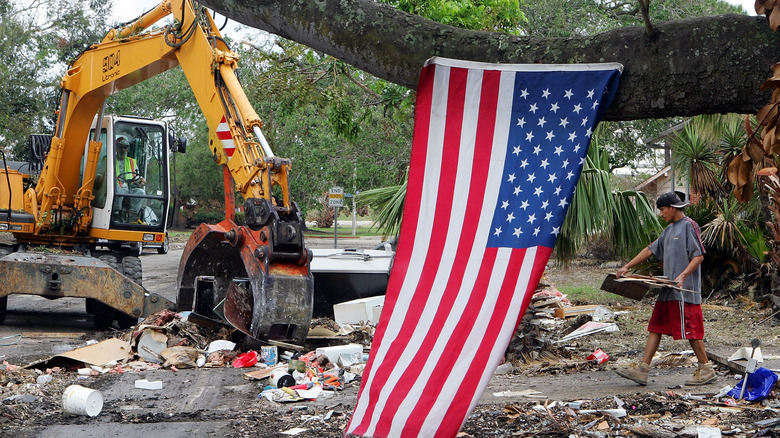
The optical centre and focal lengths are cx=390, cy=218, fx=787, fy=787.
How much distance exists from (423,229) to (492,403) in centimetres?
301

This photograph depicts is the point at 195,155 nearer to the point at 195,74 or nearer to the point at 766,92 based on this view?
the point at 195,74

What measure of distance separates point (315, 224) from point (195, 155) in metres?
19.8

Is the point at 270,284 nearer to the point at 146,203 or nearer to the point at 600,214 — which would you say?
the point at 600,214

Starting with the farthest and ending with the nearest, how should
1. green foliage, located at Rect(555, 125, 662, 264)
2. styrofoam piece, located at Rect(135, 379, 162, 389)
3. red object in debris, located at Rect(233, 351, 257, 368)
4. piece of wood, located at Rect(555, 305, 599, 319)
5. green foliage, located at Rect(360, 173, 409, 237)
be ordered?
1. piece of wood, located at Rect(555, 305, 599, 319)
2. green foliage, located at Rect(360, 173, 409, 237)
3. green foliage, located at Rect(555, 125, 662, 264)
4. red object in debris, located at Rect(233, 351, 257, 368)
5. styrofoam piece, located at Rect(135, 379, 162, 389)

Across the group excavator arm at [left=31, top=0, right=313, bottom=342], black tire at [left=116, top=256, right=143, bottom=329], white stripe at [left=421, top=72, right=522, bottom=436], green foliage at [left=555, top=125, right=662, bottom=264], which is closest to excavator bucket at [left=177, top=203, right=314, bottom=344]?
excavator arm at [left=31, top=0, right=313, bottom=342]

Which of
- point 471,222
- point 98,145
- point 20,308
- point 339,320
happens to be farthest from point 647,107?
point 20,308

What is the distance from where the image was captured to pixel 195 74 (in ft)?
31.3

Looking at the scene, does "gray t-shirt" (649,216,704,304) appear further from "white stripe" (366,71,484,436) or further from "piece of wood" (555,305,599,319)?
"piece of wood" (555,305,599,319)

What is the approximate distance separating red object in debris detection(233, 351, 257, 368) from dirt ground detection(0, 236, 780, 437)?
0.19 meters

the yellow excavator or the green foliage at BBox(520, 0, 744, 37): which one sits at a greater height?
the green foliage at BBox(520, 0, 744, 37)

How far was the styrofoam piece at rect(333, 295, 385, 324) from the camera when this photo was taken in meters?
10.6

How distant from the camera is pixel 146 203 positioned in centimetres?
1291

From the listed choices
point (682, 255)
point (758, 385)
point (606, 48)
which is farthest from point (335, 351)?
point (606, 48)

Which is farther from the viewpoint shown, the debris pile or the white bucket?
the white bucket
